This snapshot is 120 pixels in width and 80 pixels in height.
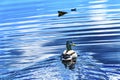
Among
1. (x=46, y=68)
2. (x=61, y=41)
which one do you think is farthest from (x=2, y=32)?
(x=46, y=68)

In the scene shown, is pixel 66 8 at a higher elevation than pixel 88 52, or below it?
higher

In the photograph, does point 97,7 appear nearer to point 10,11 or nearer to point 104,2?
point 104,2

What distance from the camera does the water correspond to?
32.4 meters

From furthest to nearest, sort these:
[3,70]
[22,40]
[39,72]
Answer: [22,40] < [3,70] < [39,72]

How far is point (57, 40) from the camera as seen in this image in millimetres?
46344

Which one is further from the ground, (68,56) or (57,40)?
(57,40)

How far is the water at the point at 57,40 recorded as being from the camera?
3244 centimetres

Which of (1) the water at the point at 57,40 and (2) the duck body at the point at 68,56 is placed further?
(2) the duck body at the point at 68,56

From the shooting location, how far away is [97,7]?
69.1 meters

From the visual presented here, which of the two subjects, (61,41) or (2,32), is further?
(2,32)

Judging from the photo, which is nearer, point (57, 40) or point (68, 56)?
point (68, 56)

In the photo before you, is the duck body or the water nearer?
the water

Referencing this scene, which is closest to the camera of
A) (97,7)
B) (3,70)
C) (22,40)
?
(3,70)

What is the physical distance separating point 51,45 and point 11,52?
5076mm
